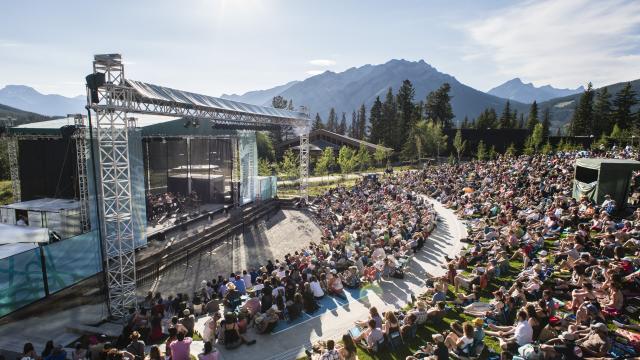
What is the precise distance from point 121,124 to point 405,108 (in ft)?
180

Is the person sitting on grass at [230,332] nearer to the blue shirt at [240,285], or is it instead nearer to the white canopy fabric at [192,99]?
the blue shirt at [240,285]

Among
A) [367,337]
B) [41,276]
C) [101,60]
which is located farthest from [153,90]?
[367,337]

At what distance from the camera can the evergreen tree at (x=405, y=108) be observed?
58434 mm

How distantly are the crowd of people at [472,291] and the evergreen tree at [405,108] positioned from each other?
4141cm

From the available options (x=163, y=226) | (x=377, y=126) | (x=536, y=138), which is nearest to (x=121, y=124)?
(x=163, y=226)

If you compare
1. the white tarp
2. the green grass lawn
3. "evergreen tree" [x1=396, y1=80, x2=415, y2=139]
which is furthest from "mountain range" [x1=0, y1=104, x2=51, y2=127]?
"evergreen tree" [x1=396, y1=80, x2=415, y2=139]

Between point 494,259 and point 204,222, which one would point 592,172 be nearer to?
point 494,259

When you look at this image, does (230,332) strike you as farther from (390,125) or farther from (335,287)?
(390,125)

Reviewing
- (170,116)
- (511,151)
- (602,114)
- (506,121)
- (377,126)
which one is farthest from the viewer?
(506,121)

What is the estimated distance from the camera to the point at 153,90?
44.6 feet

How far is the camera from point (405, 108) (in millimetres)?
60938

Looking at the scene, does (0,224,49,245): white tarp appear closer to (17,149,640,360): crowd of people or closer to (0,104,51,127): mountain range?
(17,149,640,360): crowd of people

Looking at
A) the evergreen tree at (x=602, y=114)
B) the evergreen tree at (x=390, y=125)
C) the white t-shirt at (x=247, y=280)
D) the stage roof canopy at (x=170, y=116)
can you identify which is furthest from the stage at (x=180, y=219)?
the evergreen tree at (x=602, y=114)

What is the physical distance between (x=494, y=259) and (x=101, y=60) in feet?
39.4
